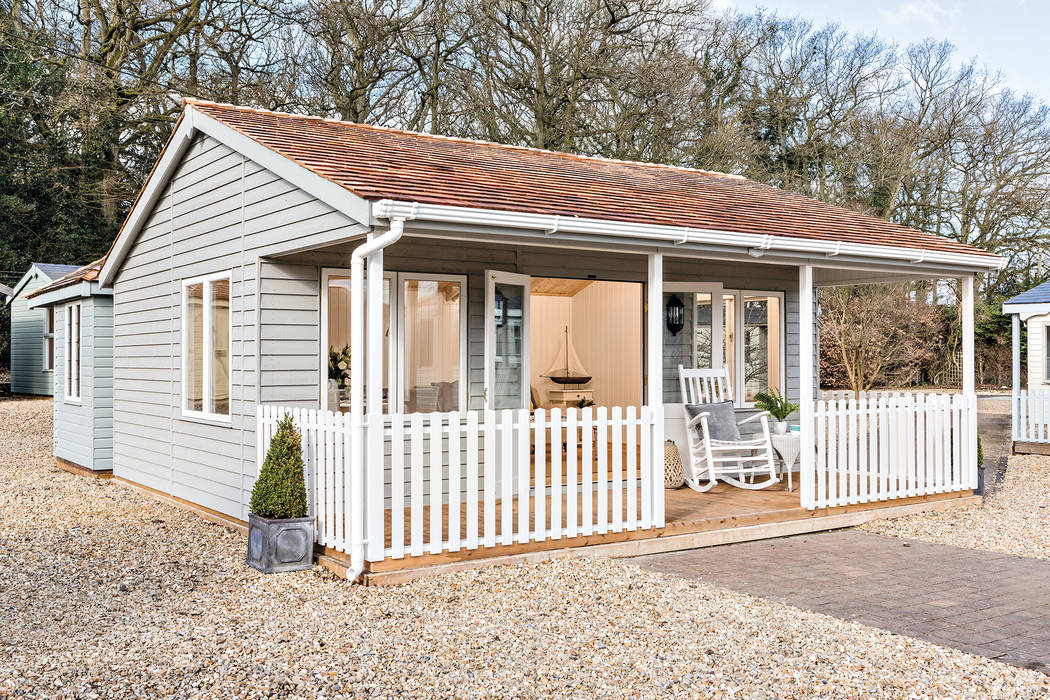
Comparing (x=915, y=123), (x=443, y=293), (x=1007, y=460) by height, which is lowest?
(x=1007, y=460)

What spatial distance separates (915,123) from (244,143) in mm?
22133

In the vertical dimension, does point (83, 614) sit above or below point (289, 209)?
below

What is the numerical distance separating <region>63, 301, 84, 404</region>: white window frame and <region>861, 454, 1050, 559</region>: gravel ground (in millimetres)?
9348

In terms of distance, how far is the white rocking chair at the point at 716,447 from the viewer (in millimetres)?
8766

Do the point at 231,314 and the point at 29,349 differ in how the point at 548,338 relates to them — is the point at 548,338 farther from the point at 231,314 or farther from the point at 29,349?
the point at 29,349

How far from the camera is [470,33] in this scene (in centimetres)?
1936

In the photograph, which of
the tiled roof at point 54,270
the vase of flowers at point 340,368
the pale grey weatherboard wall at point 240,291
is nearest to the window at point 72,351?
the pale grey weatherboard wall at point 240,291

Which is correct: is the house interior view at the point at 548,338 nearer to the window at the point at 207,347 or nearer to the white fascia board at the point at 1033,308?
the window at the point at 207,347

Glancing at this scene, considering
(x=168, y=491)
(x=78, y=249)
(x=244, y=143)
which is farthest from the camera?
(x=78, y=249)

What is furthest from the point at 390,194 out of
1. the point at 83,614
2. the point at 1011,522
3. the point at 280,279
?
the point at 1011,522

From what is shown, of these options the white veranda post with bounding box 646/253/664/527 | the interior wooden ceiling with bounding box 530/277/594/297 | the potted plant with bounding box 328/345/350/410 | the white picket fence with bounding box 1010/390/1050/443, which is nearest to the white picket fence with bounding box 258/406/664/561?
the white veranda post with bounding box 646/253/664/527

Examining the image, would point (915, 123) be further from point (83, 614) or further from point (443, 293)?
point (83, 614)

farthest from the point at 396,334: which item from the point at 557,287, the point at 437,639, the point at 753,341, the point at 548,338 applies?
the point at 548,338

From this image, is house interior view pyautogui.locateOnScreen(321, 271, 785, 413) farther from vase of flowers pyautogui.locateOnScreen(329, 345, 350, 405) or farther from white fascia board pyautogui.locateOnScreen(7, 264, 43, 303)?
white fascia board pyautogui.locateOnScreen(7, 264, 43, 303)
